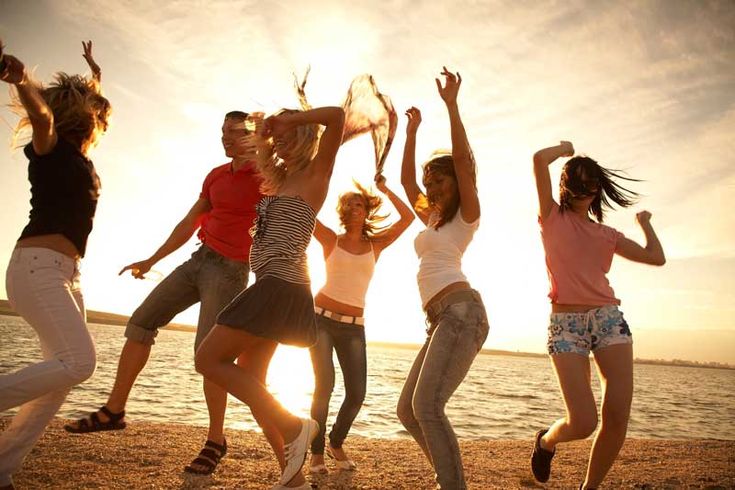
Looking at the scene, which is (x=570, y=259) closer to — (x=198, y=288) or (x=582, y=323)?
(x=582, y=323)

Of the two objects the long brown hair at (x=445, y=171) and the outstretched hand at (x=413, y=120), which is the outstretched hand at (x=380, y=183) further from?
the long brown hair at (x=445, y=171)

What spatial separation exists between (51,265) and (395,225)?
3586 mm

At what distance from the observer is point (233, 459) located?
5.12m

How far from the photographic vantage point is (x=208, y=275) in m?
4.70

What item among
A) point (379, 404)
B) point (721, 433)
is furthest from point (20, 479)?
point (721, 433)

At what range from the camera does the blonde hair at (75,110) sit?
3436mm

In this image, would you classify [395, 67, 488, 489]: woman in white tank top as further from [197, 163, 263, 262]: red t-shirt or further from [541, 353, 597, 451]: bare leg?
[197, 163, 263, 262]: red t-shirt

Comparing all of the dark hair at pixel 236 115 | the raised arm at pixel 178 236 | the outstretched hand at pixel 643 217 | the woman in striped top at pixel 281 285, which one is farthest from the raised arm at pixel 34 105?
the outstretched hand at pixel 643 217

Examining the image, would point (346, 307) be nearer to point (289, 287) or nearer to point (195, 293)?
point (195, 293)

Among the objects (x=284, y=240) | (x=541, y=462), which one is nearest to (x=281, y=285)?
(x=284, y=240)

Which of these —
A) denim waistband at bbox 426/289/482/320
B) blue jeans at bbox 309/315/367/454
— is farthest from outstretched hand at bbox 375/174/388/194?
denim waistband at bbox 426/289/482/320

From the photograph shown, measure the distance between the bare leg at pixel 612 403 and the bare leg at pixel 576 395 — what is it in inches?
4.5

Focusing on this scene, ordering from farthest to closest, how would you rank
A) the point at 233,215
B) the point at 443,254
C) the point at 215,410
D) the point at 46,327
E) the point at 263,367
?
the point at 233,215
the point at 215,410
the point at 443,254
the point at 263,367
the point at 46,327

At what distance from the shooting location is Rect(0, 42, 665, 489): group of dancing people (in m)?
3.16
